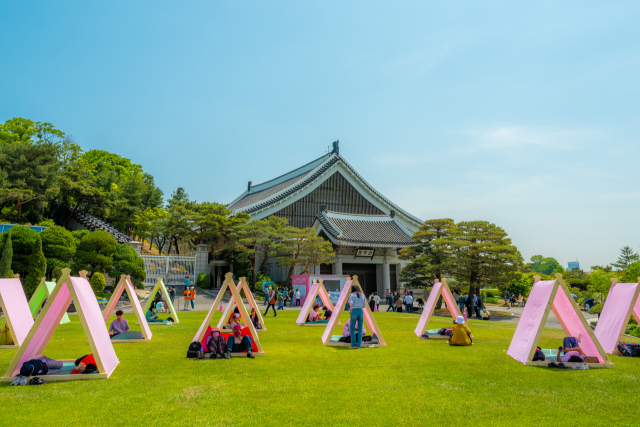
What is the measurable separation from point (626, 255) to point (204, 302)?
47.7 metres

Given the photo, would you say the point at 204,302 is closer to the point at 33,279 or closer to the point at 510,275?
the point at 33,279

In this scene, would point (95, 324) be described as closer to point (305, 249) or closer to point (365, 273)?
point (305, 249)

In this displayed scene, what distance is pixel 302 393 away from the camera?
7145mm

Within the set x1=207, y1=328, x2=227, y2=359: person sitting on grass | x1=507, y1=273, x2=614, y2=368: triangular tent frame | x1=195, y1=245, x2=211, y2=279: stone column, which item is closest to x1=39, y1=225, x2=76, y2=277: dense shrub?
x1=195, y1=245, x2=211, y2=279: stone column

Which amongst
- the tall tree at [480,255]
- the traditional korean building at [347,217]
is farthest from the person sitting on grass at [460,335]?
the traditional korean building at [347,217]

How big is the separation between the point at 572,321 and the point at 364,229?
31.1 metres

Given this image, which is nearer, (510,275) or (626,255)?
(510,275)

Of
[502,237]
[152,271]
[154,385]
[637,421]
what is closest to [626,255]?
[502,237]

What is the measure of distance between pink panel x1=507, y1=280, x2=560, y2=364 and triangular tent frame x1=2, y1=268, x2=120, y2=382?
870 centimetres

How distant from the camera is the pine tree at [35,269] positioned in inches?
891

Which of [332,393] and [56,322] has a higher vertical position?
[56,322]

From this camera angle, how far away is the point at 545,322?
31.7 feet

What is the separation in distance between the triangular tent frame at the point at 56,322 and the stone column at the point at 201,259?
105 feet

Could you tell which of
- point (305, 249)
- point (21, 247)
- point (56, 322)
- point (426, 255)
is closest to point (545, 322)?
point (56, 322)
